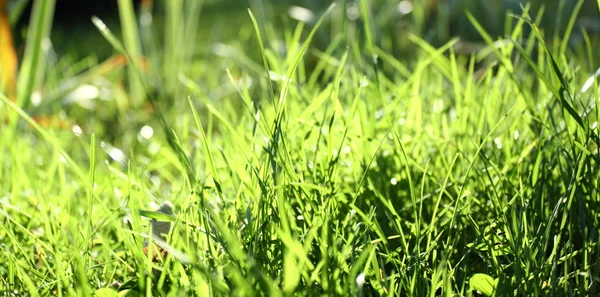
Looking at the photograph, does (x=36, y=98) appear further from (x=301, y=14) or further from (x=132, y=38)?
(x=301, y=14)

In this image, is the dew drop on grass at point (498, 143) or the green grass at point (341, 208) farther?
the dew drop on grass at point (498, 143)

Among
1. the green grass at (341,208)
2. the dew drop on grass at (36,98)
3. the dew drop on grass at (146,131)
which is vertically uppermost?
the green grass at (341,208)

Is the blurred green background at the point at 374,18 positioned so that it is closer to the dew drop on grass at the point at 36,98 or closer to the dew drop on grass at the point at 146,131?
the dew drop on grass at the point at 36,98

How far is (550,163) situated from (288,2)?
12.3ft

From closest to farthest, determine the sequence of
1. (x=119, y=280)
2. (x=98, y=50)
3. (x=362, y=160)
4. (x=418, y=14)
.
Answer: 1. (x=119, y=280)
2. (x=362, y=160)
3. (x=418, y=14)
4. (x=98, y=50)

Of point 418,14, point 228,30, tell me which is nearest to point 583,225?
point 418,14

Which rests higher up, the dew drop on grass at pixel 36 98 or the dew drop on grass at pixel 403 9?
the dew drop on grass at pixel 403 9

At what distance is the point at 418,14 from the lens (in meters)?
2.22

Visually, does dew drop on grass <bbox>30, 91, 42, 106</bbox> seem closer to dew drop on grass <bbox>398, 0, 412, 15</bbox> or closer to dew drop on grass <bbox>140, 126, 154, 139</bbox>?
dew drop on grass <bbox>140, 126, 154, 139</bbox>

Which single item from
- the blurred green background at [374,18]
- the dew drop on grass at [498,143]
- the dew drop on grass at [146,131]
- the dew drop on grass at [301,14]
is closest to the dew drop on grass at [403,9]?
the blurred green background at [374,18]

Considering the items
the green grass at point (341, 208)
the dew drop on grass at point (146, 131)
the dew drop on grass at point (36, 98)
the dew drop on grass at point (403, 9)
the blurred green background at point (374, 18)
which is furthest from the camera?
the blurred green background at point (374, 18)

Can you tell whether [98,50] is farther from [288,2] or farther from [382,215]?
[382,215]

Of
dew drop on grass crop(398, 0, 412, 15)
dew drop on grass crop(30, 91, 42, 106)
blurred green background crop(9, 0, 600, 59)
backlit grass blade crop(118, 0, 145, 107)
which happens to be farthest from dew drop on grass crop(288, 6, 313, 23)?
dew drop on grass crop(30, 91, 42, 106)

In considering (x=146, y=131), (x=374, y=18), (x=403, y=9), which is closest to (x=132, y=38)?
(x=146, y=131)
